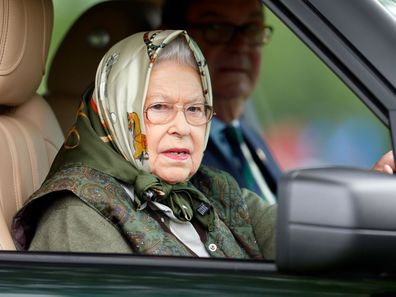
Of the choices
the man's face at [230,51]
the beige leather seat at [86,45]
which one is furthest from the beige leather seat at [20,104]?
the man's face at [230,51]

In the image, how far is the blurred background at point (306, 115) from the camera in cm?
673

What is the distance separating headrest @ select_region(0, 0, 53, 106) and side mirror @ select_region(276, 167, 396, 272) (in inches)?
42.0

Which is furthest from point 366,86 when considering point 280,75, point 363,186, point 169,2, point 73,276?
point 280,75

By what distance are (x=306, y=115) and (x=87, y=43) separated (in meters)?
3.65

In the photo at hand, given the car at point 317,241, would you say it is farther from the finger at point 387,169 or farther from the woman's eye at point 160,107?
the woman's eye at point 160,107

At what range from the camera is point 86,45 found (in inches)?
176

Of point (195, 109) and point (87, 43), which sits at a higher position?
point (195, 109)

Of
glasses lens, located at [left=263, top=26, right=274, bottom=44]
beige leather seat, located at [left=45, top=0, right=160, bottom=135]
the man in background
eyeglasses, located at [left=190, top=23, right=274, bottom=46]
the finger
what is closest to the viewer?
the finger

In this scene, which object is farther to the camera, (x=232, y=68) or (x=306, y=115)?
(x=306, y=115)

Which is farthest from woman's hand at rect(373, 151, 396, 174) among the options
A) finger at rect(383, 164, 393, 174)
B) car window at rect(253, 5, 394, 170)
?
car window at rect(253, 5, 394, 170)

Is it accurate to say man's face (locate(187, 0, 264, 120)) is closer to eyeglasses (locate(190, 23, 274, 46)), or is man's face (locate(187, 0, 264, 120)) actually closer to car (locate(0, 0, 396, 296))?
eyeglasses (locate(190, 23, 274, 46))

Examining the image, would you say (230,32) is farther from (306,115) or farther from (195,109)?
(306,115)

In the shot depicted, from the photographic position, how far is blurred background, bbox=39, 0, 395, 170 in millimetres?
6730

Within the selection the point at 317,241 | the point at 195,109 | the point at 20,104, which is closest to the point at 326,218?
the point at 317,241
